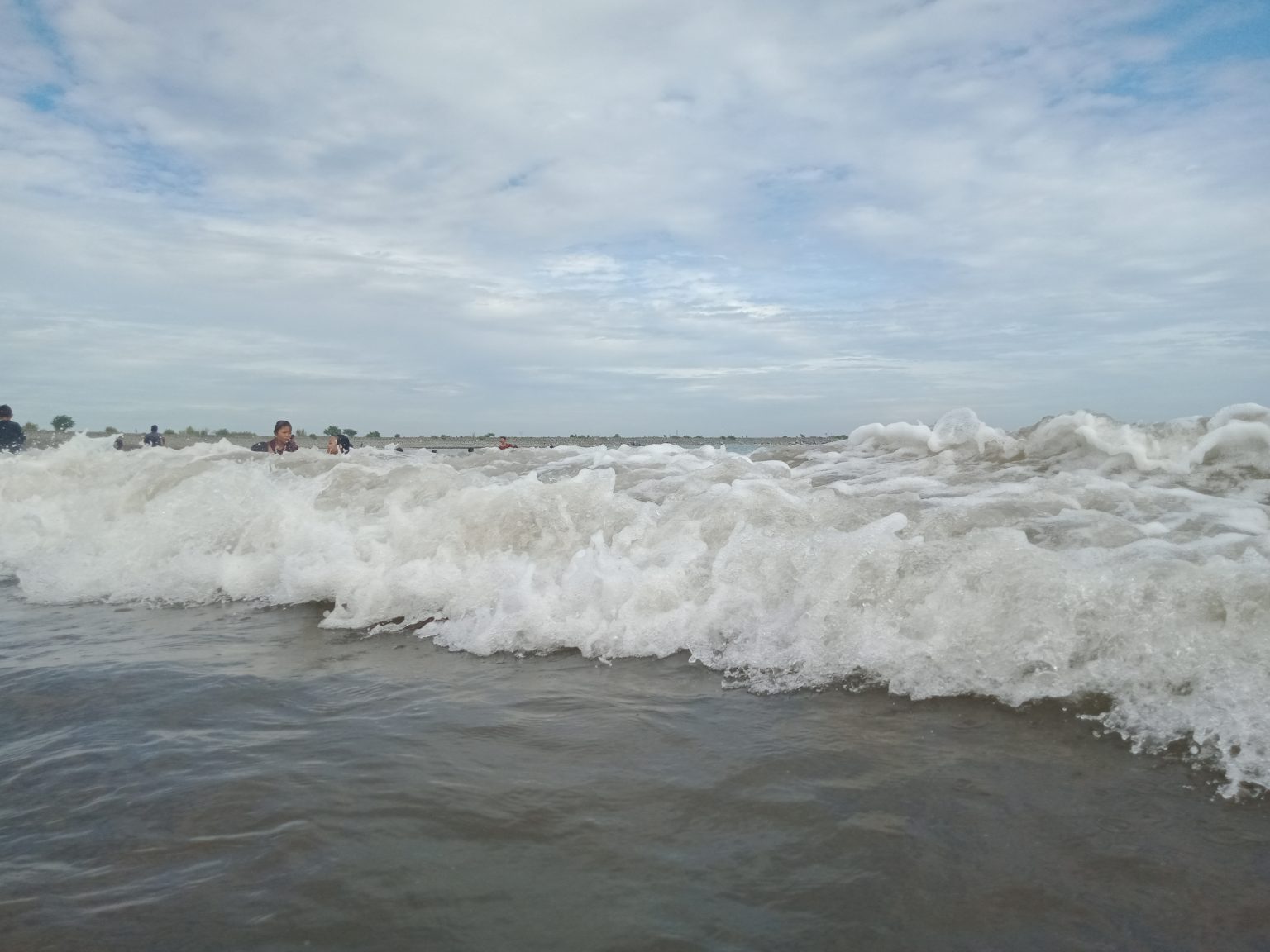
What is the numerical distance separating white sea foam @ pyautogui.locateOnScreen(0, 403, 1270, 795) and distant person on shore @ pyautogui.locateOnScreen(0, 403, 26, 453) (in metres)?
5.53

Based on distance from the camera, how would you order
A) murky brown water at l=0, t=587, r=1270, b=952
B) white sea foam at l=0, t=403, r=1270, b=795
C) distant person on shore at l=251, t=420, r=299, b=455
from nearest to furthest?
1. murky brown water at l=0, t=587, r=1270, b=952
2. white sea foam at l=0, t=403, r=1270, b=795
3. distant person on shore at l=251, t=420, r=299, b=455

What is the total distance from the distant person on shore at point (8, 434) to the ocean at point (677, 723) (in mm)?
9108

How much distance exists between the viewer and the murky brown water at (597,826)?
2.04 metres

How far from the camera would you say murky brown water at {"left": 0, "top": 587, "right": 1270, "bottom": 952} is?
2.04 meters

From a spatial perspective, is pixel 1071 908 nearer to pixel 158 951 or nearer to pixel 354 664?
pixel 158 951

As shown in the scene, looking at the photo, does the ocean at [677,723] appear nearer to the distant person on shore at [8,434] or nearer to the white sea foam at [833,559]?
the white sea foam at [833,559]

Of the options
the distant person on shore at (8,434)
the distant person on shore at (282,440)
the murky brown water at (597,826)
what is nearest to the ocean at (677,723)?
the murky brown water at (597,826)

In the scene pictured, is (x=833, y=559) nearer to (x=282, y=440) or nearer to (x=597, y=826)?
(x=597, y=826)

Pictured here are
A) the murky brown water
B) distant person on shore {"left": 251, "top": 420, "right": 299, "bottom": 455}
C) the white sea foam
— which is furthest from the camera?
distant person on shore {"left": 251, "top": 420, "right": 299, "bottom": 455}

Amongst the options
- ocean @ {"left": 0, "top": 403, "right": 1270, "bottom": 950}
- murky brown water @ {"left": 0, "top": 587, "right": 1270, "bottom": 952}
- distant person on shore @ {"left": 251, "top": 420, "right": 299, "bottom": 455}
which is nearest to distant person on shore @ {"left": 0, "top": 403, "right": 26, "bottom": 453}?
distant person on shore @ {"left": 251, "top": 420, "right": 299, "bottom": 455}

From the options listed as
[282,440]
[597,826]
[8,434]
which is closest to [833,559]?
[597,826]

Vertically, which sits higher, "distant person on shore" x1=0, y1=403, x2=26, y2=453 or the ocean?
"distant person on shore" x1=0, y1=403, x2=26, y2=453

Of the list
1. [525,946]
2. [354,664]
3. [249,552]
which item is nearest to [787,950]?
[525,946]

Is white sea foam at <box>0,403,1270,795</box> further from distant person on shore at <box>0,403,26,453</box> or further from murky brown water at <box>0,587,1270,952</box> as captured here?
distant person on shore at <box>0,403,26,453</box>
